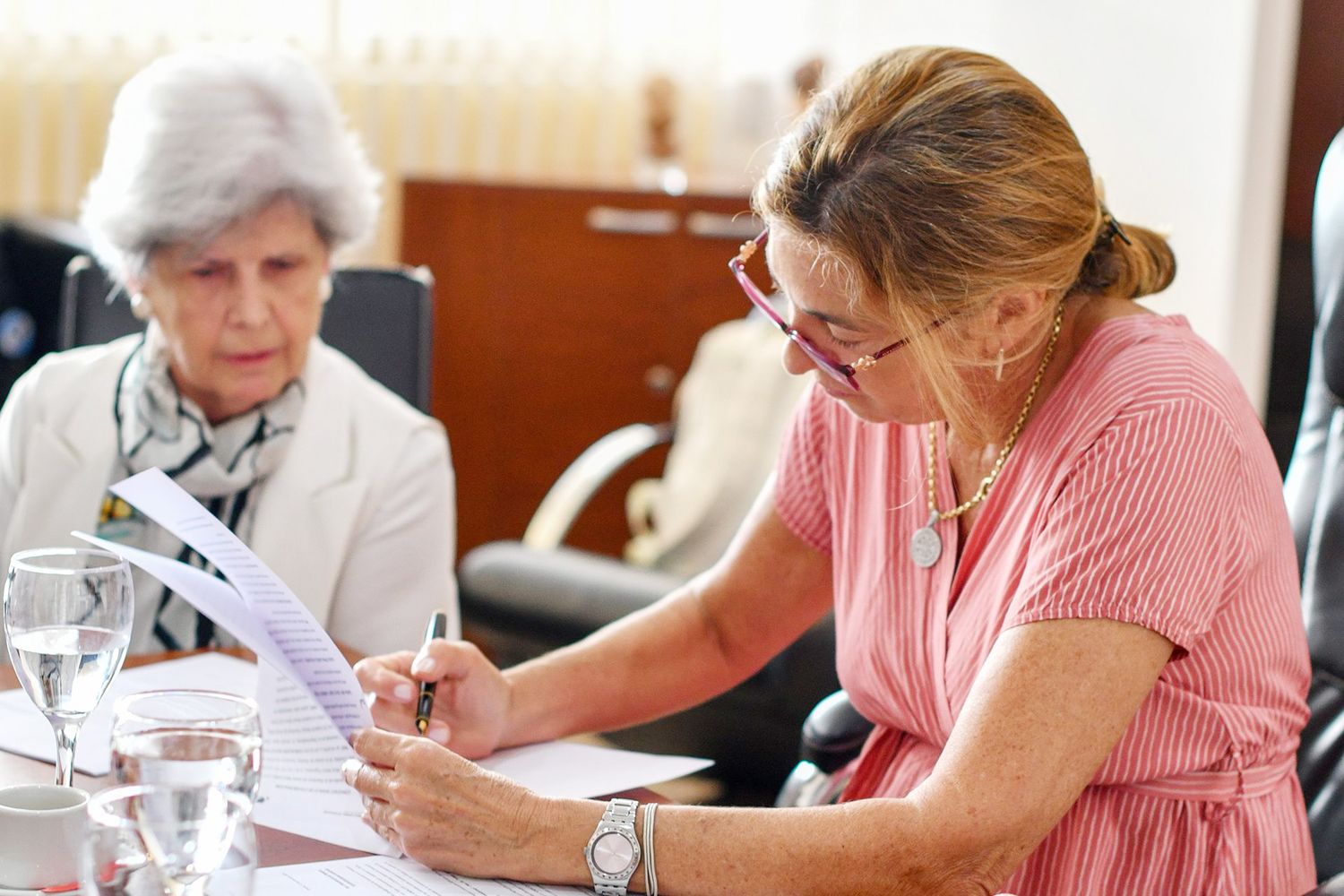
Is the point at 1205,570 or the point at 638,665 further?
the point at 638,665

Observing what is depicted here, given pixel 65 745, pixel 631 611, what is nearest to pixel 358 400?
pixel 631 611

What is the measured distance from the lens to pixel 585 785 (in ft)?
3.76

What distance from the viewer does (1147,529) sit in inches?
42.6

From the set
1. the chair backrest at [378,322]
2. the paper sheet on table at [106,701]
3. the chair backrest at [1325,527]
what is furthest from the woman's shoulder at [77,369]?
the chair backrest at [1325,527]

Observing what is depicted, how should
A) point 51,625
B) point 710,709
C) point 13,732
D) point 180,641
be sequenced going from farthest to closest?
point 710,709 < point 180,641 < point 13,732 < point 51,625

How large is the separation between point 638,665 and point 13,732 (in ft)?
1.77

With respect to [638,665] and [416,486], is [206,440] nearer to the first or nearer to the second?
[416,486]

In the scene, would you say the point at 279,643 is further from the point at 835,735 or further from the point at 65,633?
the point at 835,735

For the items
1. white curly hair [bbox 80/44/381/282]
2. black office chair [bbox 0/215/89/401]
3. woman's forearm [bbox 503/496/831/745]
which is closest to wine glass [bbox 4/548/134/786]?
woman's forearm [bbox 503/496/831/745]

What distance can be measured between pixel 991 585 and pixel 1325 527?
0.39 metres

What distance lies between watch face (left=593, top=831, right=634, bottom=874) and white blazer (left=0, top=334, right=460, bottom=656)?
0.69 meters

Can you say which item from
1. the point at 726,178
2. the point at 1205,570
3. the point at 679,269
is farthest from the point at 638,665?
the point at 726,178

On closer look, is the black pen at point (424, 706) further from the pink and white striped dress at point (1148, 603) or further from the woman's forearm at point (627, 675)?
the pink and white striped dress at point (1148, 603)

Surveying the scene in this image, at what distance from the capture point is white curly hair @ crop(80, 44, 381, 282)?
5.30ft
